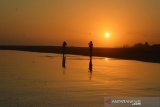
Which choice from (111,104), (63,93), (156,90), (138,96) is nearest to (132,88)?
(156,90)

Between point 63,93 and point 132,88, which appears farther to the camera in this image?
point 132,88

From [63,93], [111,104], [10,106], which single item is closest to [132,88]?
[63,93]

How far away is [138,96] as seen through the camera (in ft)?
47.7

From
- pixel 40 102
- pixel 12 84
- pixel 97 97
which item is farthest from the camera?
pixel 12 84

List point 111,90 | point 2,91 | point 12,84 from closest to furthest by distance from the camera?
1. point 2,91
2. point 111,90
3. point 12,84

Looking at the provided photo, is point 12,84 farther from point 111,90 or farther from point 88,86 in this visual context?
point 111,90

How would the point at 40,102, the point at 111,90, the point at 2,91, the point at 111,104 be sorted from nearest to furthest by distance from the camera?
the point at 111,104, the point at 40,102, the point at 2,91, the point at 111,90

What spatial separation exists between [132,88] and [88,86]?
2.11 meters

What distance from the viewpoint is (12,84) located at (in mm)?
17547

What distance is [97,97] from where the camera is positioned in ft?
46.3

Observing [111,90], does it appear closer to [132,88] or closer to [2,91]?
[132,88]

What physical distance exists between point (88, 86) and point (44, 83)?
7.69 feet

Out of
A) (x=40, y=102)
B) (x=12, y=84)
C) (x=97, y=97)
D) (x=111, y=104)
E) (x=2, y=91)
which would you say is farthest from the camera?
(x=12, y=84)

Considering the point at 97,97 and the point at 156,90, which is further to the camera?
the point at 156,90
